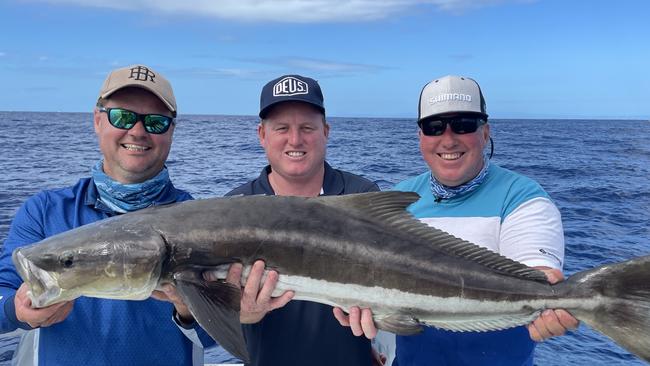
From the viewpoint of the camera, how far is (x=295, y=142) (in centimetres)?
469

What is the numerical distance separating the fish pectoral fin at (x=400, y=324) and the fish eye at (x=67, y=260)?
211cm

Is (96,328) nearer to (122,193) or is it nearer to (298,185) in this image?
(122,193)

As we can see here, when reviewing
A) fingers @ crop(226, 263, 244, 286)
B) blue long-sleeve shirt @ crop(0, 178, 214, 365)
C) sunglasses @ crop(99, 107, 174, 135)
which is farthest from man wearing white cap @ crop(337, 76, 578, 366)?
sunglasses @ crop(99, 107, 174, 135)

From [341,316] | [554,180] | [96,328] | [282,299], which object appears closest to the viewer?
[282,299]

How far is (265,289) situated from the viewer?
143 inches

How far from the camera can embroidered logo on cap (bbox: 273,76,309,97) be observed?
4.72 m

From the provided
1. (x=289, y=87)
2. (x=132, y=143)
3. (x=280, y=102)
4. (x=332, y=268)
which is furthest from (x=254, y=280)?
(x=289, y=87)

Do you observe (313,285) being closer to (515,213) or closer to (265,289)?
(265,289)

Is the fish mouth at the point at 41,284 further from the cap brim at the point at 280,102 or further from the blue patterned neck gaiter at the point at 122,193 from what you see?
the cap brim at the point at 280,102

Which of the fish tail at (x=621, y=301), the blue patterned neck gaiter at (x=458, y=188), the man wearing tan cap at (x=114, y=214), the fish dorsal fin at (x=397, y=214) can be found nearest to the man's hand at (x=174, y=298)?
the man wearing tan cap at (x=114, y=214)

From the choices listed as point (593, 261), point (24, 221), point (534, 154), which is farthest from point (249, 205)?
point (534, 154)

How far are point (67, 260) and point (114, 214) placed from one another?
2.91ft

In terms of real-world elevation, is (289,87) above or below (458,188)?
above

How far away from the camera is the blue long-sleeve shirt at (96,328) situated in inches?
156
